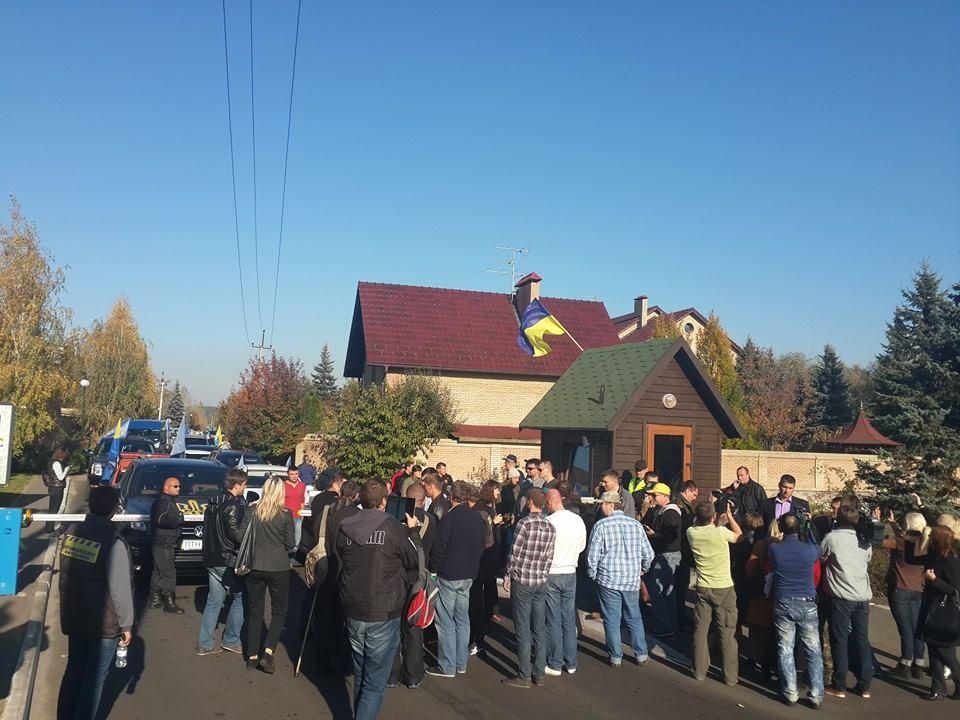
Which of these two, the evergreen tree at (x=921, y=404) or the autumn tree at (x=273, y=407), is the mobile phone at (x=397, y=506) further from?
the autumn tree at (x=273, y=407)

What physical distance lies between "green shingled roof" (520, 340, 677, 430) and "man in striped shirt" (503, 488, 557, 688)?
1167 cm

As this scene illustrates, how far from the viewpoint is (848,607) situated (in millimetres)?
7953

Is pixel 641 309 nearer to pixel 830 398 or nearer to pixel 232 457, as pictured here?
pixel 830 398

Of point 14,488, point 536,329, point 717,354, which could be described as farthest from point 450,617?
point 717,354

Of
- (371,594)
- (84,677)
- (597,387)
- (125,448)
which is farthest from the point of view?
(125,448)

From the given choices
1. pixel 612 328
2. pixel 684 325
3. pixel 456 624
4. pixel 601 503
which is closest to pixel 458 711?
pixel 456 624

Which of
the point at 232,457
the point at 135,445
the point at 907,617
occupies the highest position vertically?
the point at 135,445

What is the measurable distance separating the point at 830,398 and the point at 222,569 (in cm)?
5113

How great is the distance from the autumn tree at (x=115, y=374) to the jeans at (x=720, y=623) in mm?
56516

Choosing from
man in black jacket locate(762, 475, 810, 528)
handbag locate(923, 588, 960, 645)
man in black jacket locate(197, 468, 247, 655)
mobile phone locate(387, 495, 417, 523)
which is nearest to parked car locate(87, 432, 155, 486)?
mobile phone locate(387, 495, 417, 523)

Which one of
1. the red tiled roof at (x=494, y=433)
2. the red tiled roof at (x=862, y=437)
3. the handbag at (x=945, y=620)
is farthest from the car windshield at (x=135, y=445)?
the red tiled roof at (x=862, y=437)

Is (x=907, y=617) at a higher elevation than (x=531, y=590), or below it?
below

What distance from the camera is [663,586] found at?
33.6 ft

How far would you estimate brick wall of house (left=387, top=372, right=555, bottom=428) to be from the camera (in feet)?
119
